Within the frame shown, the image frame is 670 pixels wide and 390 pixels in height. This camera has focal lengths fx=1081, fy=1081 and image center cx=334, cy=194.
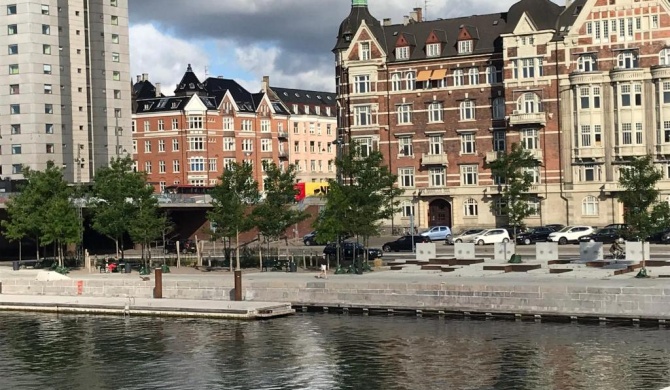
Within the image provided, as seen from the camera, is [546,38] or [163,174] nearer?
[546,38]

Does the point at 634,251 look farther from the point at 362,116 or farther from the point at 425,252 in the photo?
the point at 362,116

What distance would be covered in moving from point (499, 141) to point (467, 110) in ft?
13.9

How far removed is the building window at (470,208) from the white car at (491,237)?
→ 43.8 feet

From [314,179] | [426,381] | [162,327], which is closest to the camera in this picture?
[426,381]

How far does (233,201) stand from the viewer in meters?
70.7

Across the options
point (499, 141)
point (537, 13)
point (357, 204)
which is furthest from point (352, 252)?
point (537, 13)

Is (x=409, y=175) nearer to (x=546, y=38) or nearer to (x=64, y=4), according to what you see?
(x=546, y=38)

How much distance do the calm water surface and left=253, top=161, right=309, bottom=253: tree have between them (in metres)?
18.7

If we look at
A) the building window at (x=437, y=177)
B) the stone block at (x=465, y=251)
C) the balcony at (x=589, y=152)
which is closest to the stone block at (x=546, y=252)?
the stone block at (x=465, y=251)

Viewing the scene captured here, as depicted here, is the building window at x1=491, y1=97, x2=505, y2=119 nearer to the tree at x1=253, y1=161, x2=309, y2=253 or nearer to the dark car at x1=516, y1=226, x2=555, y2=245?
the dark car at x1=516, y1=226, x2=555, y2=245

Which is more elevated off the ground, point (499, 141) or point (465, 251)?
point (499, 141)

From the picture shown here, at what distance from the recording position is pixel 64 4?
109 m

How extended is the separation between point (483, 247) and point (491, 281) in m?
30.3

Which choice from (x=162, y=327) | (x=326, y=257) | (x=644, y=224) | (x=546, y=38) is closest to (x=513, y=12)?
(x=546, y=38)
